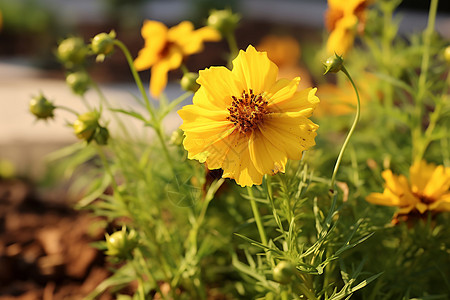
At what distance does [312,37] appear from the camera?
386 centimetres

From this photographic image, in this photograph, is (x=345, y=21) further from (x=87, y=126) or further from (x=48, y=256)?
(x=48, y=256)

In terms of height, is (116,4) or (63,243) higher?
(116,4)

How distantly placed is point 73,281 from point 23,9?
3.47m

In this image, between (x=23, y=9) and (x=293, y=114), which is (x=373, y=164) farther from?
(x=23, y=9)

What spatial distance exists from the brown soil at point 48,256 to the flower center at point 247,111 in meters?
0.61

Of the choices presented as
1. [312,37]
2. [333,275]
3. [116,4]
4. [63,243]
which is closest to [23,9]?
[116,4]

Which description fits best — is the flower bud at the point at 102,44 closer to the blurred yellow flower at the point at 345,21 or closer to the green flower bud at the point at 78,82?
the green flower bud at the point at 78,82

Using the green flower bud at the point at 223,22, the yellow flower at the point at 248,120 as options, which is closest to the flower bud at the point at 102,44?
the yellow flower at the point at 248,120

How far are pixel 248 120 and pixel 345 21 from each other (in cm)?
48

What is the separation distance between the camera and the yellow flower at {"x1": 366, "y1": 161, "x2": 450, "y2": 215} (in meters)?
0.78

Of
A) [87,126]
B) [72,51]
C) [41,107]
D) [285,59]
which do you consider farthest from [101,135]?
[285,59]

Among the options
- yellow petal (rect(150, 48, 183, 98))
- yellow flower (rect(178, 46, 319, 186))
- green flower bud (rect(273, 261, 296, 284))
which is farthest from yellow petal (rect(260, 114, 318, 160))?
yellow petal (rect(150, 48, 183, 98))

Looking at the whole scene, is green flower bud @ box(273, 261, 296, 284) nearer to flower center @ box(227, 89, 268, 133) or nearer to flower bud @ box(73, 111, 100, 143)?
flower center @ box(227, 89, 268, 133)

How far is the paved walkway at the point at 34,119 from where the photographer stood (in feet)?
6.01
